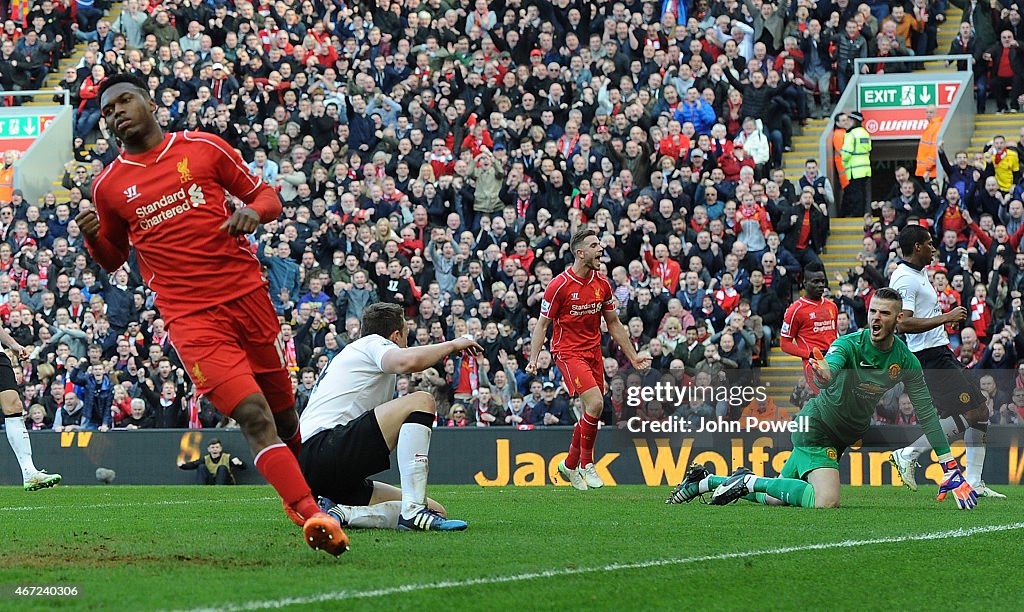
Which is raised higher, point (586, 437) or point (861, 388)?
point (861, 388)

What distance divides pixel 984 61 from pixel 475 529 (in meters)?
16.5

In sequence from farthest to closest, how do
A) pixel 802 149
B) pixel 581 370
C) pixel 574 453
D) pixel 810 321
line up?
pixel 802 149
pixel 810 321
pixel 574 453
pixel 581 370

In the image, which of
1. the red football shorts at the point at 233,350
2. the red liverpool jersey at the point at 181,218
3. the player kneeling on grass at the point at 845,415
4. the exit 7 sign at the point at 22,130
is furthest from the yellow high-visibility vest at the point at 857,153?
the red liverpool jersey at the point at 181,218

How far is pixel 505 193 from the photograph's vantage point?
22.1 metres

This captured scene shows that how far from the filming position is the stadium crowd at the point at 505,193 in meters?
19.3

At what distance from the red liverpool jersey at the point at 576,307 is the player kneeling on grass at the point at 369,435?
5872 mm

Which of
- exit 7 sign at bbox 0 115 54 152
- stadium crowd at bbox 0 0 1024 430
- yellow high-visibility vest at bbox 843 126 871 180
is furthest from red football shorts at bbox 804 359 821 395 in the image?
exit 7 sign at bbox 0 115 54 152

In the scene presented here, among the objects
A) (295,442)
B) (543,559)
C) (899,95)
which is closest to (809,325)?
(899,95)

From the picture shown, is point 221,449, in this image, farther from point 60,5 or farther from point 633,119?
point 60,5

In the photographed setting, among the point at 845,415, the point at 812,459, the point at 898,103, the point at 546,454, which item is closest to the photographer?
the point at 845,415

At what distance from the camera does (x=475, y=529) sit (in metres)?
9.27

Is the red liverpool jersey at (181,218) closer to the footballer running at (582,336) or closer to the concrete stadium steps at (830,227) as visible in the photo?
the footballer running at (582,336)

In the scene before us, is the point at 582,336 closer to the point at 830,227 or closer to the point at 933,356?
the point at 933,356

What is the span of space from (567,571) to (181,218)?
277 centimetres
